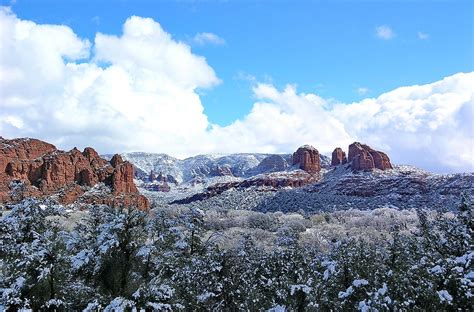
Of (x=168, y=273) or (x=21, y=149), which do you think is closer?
(x=168, y=273)

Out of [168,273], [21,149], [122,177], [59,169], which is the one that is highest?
[21,149]

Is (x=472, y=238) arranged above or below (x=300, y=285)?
above

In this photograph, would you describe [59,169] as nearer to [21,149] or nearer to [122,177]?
[21,149]

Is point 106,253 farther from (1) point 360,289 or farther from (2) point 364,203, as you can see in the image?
(2) point 364,203

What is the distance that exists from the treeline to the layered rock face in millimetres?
124630

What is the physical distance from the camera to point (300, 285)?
813 inches

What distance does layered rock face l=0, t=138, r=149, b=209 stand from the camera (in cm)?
15325

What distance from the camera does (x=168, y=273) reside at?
26.9 metres

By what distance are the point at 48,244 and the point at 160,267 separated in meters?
5.28

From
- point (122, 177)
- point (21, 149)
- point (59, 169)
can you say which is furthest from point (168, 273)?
point (21, 149)

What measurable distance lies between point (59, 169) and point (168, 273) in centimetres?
15006

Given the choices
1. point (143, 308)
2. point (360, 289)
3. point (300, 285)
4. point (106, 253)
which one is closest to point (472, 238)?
point (360, 289)

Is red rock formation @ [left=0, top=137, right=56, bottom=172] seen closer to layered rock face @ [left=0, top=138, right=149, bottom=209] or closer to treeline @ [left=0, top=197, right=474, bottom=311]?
layered rock face @ [left=0, top=138, right=149, bottom=209]

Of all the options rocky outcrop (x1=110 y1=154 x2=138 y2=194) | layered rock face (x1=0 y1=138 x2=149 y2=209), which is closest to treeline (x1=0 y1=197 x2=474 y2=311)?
layered rock face (x1=0 y1=138 x2=149 y2=209)
